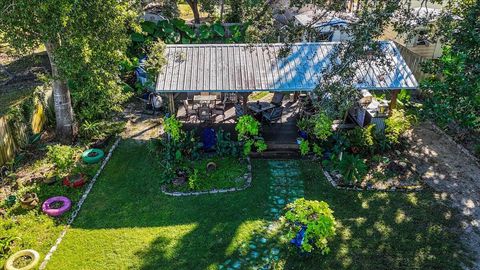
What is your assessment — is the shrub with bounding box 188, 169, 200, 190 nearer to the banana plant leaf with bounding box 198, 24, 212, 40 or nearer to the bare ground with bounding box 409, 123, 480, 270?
the bare ground with bounding box 409, 123, 480, 270

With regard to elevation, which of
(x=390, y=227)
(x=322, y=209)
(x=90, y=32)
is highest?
(x=90, y=32)

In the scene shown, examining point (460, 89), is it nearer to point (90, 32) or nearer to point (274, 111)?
point (274, 111)

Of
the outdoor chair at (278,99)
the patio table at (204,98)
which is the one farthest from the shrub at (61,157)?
the outdoor chair at (278,99)

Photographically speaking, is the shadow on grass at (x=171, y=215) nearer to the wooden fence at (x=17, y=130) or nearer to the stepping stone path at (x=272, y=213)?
the stepping stone path at (x=272, y=213)

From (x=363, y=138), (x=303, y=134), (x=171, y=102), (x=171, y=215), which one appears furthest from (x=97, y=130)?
(x=363, y=138)

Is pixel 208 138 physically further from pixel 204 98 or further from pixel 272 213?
pixel 272 213

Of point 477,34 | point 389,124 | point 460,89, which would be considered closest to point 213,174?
point 389,124

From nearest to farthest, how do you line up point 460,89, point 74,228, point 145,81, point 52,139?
point 460,89 < point 74,228 < point 52,139 < point 145,81

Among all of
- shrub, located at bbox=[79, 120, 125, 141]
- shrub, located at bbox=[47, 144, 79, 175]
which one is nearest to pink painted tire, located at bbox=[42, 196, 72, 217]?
shrub, located at bbox=[47, 144, 79, 175]
